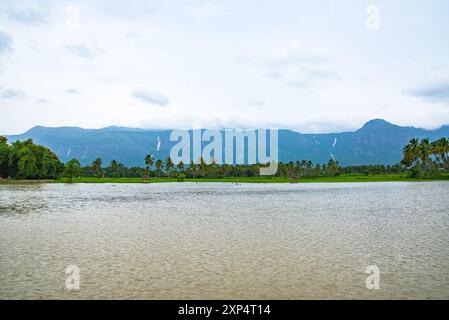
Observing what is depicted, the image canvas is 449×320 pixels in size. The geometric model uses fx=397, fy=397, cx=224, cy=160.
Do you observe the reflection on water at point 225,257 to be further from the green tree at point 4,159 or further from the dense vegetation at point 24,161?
the green tree at point 4,159

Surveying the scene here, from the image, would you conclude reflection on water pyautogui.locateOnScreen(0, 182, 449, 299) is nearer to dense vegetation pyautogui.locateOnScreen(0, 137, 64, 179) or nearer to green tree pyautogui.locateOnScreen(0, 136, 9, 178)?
dense vegetation pyautogui.locateOnScreen(0, 137, 64, 179)

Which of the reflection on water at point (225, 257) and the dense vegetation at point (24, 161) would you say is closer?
the reflection on water at point (225, 257)

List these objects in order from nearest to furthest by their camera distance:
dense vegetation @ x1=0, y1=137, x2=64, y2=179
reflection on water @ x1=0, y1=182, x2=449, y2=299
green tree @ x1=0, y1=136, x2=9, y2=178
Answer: reflection on water @ x1=0, y1=182, x2=449, y2=299 < dense vegetation @ x1=0, y1=137, x2=64, y2=179 < green tree @ x1=0, y1=136, x2=9, y2=178

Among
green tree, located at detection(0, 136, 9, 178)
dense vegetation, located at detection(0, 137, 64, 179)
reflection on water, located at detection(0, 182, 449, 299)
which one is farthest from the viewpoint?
green tree, located at detection(0, 136, 9, 178)

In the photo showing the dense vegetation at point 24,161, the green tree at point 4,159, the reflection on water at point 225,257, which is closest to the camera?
the reflection on water at point 225,257

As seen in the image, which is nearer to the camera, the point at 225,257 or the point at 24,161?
the point at 225,257

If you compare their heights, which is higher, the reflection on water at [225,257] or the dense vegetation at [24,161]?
the dense vegetation at [24,161]

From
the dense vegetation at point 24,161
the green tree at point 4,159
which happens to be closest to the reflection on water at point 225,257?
the dense vegetation at point 24,161

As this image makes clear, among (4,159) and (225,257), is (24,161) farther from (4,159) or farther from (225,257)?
(225,257)

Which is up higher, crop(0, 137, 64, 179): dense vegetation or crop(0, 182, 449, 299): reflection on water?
crop(0, 137, 64, 179): dense vegetation

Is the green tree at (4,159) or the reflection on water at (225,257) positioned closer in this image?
the reflection on water at (225,257)

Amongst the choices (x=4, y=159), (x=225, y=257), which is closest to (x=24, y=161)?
(x=4, y=159)

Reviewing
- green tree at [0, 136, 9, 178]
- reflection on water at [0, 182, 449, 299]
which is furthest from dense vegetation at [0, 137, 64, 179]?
reflection on water at [0, 182, 449, 299]

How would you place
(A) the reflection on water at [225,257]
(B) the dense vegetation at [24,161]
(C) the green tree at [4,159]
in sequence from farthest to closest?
(C) the green tree at [4,159], (B) the dense vegetation at [24,161], (A) the reflection on water at [225,257]
